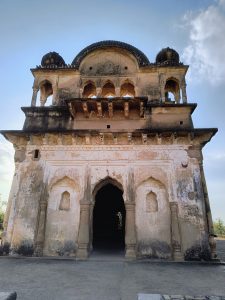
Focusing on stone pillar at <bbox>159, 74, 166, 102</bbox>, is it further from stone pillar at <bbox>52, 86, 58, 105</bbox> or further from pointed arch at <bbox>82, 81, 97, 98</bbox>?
stone pillar at <bbox>52, 86, 58, 105</bbox>

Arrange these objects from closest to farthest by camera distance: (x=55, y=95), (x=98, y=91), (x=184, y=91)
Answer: (x=184, y=91) < (x=98, y=91) < (x=55, y=95)

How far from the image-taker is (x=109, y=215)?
1566cm

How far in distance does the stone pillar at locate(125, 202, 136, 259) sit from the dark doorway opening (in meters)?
4.84

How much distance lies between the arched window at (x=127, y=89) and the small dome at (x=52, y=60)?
336 centimetres

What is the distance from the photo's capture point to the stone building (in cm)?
899

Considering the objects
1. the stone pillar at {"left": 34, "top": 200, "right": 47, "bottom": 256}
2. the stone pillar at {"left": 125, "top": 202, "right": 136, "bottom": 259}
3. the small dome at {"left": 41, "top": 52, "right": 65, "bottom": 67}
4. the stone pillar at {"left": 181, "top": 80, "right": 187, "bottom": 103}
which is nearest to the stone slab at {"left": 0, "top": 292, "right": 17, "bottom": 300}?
the stone pillar at {"left": 125, "top": 202, "right": 136, "bottom": 259}

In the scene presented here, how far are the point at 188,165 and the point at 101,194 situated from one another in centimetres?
647

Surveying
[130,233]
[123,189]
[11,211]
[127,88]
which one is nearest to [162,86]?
[127,88]

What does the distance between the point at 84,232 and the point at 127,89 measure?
7.13m

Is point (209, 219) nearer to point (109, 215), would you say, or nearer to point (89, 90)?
point (109, 215)

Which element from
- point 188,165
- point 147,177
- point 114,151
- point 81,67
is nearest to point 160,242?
point 147,177

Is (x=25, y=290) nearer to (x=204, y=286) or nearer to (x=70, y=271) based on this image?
(x=70, y=271)

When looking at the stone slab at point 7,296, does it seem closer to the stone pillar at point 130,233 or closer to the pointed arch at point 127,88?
the stone pillar at point 130,233

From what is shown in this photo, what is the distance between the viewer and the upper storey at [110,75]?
11.6m
